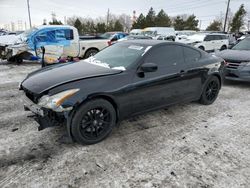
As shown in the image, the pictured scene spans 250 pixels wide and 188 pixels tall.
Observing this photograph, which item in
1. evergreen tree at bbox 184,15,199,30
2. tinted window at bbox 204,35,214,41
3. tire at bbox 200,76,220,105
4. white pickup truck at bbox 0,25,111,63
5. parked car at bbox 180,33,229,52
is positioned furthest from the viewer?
evergreen tree at bbox 184,15,199,30

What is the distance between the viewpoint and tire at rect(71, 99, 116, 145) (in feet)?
9.62

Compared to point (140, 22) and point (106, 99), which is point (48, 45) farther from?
point (140, 22)

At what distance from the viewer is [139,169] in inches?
104

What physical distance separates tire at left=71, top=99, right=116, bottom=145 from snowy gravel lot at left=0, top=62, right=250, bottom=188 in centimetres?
14

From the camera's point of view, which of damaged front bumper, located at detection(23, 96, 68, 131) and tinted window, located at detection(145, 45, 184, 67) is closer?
damaged front bumper, located at detection(23, 96, 68, 131)

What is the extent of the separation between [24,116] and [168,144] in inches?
108

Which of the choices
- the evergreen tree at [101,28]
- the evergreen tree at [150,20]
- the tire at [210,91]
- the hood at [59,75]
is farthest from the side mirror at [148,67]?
the evergreen tree at [150,20]

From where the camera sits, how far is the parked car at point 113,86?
2.89m

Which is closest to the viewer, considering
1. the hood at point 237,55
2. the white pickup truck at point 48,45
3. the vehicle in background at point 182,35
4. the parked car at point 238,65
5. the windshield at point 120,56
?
the windshield at point 120,56

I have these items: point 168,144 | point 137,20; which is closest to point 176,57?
point 168,144

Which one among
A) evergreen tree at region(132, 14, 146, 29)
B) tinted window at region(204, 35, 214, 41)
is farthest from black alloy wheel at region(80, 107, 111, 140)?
evergreen tree at region(132, 14, 146, 29)

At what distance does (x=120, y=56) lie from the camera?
3904 mm

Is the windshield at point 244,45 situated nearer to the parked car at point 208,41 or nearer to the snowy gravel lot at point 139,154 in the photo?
the snowy gravel lot at point 139,154

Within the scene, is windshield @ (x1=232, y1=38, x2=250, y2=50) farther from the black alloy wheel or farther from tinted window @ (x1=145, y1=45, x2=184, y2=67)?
the black alloy wheel
